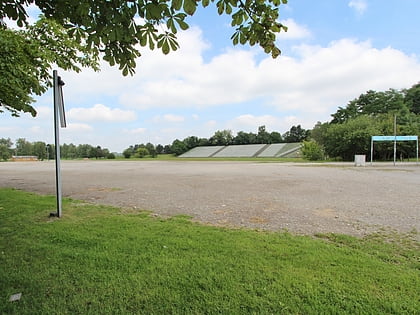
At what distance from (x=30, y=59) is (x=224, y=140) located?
280ft

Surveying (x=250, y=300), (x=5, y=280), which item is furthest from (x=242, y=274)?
(x=5, y=280)

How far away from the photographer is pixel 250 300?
2072 mm

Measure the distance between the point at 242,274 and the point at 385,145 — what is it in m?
41.7

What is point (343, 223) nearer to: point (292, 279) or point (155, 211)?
point (292, 279)

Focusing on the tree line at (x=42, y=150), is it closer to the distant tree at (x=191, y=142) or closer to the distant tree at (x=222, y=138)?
the distant tree at (x=191, y=142)

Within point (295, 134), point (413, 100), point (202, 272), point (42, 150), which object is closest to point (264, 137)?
point (295, 134)

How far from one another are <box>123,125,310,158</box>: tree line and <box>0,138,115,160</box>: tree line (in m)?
9.70

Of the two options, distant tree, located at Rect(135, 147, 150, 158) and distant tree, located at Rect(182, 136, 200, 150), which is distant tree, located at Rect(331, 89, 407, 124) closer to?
distant tree, located at Rect(182, 136, 200, 150)

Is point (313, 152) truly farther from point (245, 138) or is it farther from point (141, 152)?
point (141, 152)

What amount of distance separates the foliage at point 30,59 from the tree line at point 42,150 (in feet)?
247

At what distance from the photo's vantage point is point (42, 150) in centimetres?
7631

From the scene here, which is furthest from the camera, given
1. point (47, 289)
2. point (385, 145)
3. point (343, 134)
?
point (343, 134)

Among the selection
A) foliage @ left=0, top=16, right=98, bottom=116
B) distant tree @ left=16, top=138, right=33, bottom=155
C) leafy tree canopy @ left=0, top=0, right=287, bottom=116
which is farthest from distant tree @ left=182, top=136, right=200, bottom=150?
leafy tree canopy @ left=0, top=0, right=287, bottom=116

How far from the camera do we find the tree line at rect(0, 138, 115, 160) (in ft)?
245
